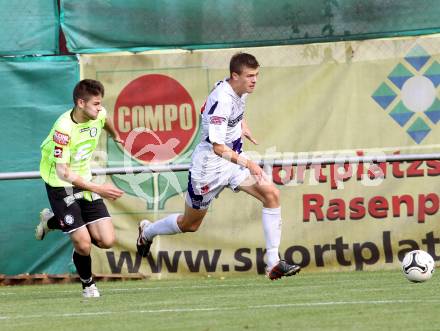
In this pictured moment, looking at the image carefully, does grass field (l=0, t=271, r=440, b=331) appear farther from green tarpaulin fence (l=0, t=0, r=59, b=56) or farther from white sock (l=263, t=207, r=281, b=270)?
green tarpaulin fence (l=0, t=0, r=59, b=56)

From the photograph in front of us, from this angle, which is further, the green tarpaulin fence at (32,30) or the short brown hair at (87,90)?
the green tarpaulin fence at (32,30)

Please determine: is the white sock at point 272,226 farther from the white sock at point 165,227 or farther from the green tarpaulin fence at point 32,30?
the green tarpaulin fence at point 32,30

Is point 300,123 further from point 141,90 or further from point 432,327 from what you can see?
point 432,327

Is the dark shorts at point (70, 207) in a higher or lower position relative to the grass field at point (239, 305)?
higher

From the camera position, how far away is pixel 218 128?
10023 millimetres

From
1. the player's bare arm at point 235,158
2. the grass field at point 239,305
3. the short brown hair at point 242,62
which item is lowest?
the grass field at point 239,305

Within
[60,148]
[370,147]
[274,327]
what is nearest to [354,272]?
[370,147]

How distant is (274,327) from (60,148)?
3.16 meters

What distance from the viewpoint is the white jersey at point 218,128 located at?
10031 mm

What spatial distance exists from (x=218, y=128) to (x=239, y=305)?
2097 millimetres

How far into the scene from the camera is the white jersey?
395 inches

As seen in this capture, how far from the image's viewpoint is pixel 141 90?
12.1 m

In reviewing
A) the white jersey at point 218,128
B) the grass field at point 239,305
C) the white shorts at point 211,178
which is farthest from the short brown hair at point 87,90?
the grass field at point 239,305

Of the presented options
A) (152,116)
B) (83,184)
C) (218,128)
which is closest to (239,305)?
(83,184)
